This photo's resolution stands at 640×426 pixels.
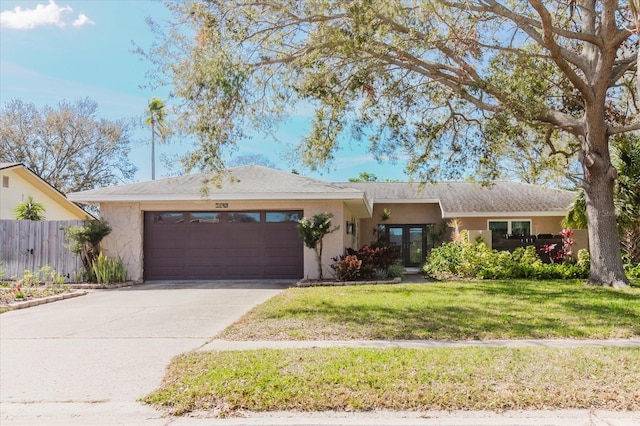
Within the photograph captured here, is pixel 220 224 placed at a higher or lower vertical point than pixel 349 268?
higher

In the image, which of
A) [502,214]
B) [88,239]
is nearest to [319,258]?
[88,239]

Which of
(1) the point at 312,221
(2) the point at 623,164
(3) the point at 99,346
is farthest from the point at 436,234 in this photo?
(3) the point at 99,346

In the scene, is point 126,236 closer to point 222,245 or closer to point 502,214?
point 222,245

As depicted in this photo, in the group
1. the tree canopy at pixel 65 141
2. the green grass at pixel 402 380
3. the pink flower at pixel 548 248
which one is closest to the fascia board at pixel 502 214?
the pink flower at pixel 548 248

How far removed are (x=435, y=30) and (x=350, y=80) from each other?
222 centimetres

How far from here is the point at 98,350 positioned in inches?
245

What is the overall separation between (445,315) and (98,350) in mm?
5373

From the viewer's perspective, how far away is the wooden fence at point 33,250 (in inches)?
581

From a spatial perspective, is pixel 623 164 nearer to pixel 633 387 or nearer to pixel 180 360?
pixel 633 387

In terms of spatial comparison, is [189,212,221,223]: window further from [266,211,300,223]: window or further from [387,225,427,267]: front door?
[387,225,427,267]: front door

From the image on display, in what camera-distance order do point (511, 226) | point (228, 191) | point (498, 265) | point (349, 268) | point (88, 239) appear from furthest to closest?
point (511, 226) < point (498, 265) < point (228, 191) < point (88, 239) < point (349, 268)

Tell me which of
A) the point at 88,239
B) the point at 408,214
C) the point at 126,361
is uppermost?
the point at 408,214

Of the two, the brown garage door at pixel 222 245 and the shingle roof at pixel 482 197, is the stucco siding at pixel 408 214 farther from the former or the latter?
the brown garage door at pixel 222 245

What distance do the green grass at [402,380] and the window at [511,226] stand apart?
53.2ft
